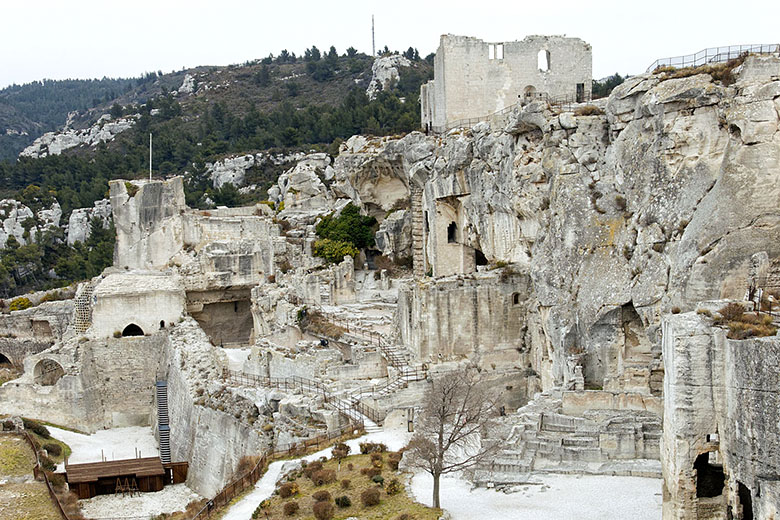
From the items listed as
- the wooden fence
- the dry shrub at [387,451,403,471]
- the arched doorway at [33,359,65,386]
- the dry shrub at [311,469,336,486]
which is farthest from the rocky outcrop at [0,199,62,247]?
the dry shrub at [311,469,336,486]

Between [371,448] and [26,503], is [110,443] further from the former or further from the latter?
[371,448]

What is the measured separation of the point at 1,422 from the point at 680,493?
30419mm

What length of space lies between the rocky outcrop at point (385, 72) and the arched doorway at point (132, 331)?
226ft

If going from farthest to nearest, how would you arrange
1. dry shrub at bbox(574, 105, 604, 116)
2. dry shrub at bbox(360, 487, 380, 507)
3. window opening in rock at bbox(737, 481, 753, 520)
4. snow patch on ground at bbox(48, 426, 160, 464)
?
1. snow patch on ground at bbox(48, 426, 160, 464)
2. dry shrub at bbox(574, 105, 604, 116)
3. dry shrub at bbox(360, 487, 380, 507)
4. window opening in rock at bbox(737, 481, 753, 520)

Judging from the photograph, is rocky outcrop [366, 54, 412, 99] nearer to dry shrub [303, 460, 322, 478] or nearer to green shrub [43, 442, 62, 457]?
green shrub [43, 442, 62, 457]

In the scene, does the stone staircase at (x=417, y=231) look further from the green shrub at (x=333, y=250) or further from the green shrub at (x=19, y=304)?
the green shrub at (x=19, y=304)

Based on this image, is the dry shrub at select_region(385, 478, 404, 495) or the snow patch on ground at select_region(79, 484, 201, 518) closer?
the dry shrub at select_region(385, 478, 404, 495)

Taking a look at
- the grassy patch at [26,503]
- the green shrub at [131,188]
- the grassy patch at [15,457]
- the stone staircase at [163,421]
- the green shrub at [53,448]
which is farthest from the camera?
the green shrub at [131,188]

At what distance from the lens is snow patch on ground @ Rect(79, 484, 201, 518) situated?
1209 inches

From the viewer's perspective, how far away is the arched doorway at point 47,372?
4478 cm

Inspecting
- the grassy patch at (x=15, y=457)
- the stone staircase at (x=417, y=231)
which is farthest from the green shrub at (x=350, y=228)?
the grassy patch at (x=15, y=457)

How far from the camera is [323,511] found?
21938 mm

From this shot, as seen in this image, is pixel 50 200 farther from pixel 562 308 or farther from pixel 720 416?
pixel 720 416

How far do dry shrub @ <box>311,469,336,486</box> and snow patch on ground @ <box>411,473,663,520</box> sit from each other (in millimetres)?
2477
